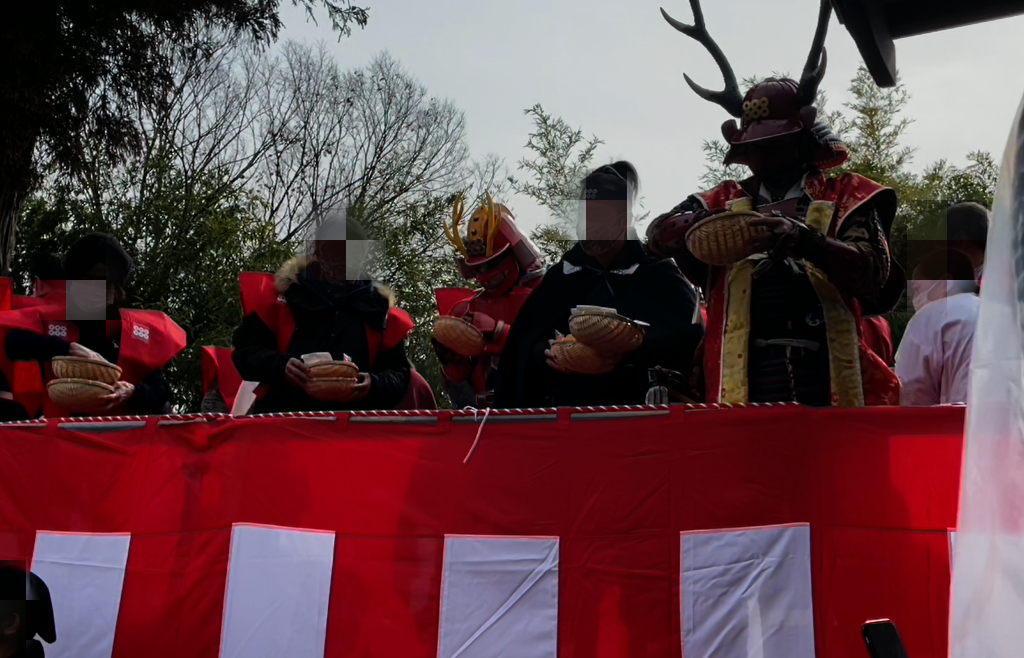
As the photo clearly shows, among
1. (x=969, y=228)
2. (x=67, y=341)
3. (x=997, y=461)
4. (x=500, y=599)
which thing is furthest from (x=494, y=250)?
(x=997, y=461)

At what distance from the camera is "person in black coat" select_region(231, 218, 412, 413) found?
16.3ft

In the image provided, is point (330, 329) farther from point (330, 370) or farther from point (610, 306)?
point (610, 306)

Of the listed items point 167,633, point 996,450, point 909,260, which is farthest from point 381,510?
point 996,450

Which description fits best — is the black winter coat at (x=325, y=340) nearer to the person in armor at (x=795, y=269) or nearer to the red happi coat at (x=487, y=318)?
the red happi coat at (x=487, y=318)

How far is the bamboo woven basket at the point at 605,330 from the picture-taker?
4.05 m

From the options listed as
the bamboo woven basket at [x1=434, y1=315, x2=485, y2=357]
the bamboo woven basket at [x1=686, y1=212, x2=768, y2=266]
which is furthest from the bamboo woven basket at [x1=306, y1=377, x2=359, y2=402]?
the bamboo woven basket at [x1=686, y1=212, x2=768, y2=266]

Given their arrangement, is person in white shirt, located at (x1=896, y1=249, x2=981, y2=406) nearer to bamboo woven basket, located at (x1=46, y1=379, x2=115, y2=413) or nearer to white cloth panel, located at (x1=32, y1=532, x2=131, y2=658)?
white cloth panel, located at (x1=32, y1=532, x2=131, y2=658)

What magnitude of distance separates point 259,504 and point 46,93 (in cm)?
609

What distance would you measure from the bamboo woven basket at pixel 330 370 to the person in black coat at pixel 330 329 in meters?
0.15

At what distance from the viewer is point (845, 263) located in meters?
3.67

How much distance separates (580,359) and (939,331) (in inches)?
53.9

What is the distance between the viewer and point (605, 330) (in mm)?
4051

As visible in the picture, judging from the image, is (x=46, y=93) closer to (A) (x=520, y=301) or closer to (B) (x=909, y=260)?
(A) (x=520, y=301)

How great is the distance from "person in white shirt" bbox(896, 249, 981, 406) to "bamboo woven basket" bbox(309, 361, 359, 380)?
84.2 inches
